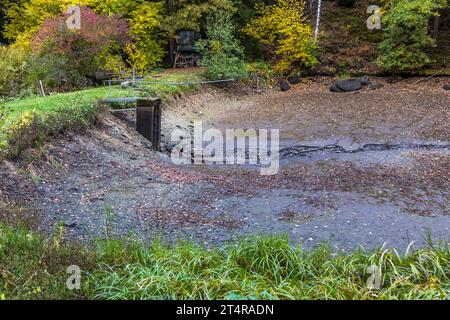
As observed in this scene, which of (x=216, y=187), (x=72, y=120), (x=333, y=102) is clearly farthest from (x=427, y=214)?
(x=333, y=102)

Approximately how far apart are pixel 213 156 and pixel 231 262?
8.13m

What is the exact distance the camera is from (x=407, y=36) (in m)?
18.6

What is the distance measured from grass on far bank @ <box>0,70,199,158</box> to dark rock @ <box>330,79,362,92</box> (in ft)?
30.9

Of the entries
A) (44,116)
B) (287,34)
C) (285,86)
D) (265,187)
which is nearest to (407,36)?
(287,34)

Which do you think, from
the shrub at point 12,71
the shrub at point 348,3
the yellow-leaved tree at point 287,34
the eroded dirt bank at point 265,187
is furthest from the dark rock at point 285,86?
the shrub at point 12,71

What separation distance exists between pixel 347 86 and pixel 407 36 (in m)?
3.36

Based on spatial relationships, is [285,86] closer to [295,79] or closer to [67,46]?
[295,79]

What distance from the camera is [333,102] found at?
697 inches

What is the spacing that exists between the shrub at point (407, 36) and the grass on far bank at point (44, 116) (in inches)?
457

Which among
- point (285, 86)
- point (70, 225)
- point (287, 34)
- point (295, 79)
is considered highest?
point (287, 34)

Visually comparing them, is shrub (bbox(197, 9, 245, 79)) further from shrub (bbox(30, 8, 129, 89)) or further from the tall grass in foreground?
the tall grass in foreground

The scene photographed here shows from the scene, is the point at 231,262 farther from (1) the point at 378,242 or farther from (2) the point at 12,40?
(2) the point at 12,40

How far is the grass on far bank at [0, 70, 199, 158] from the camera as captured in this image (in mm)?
8219
